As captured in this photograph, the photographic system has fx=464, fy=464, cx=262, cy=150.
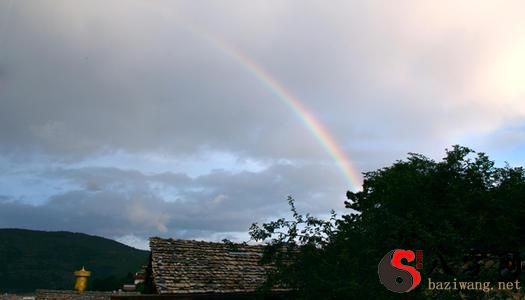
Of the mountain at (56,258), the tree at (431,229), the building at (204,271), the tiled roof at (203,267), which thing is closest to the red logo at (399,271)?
the tree at (431,229)

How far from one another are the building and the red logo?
571 cm

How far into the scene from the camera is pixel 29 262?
300ft

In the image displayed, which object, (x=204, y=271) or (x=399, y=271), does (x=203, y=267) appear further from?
(x=399, y=271)

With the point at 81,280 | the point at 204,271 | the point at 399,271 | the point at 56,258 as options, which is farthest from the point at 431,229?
the point at 56,258

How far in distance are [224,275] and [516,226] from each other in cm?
1098

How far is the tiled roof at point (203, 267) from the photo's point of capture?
17.5m

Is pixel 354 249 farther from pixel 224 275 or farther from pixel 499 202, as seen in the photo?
pixel 224 275

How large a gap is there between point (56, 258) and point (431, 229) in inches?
3909

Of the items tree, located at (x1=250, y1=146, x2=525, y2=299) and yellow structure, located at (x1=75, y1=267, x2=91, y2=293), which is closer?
tree, located at (x1=250, y1=146, x2=525, y2=299)

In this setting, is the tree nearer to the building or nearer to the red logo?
the red logo

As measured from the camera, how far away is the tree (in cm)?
1316

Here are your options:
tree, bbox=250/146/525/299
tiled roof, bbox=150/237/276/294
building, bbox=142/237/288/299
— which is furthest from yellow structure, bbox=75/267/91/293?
tree, bbox=250/146/525/299

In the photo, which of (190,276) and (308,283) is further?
(190,276)

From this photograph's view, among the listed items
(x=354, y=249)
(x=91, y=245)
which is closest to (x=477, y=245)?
(x=354, y=249)
